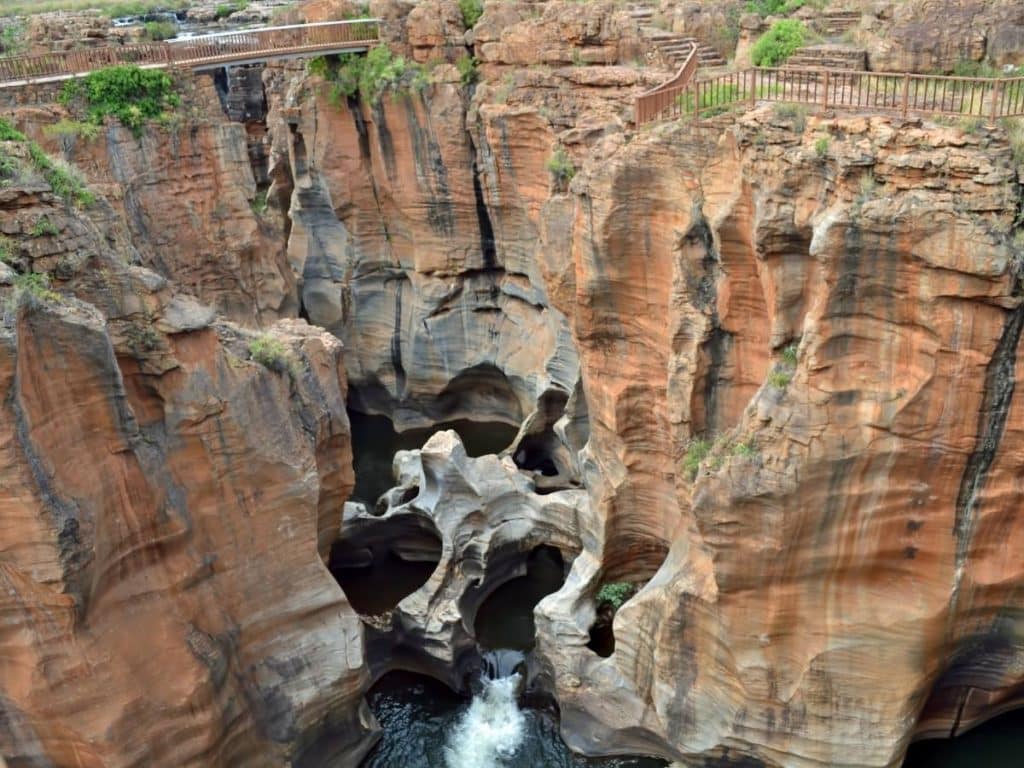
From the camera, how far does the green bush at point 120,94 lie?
20.9m

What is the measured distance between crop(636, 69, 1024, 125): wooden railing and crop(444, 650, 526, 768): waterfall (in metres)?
10.1

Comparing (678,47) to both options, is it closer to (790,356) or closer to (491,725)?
(790,356)

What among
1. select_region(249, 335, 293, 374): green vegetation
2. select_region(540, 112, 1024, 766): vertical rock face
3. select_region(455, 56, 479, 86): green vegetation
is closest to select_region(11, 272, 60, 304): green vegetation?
select_region(249, 335, 293, 374): green vegetation

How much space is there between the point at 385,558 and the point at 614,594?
5393mm

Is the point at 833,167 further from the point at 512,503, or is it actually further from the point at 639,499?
the point at 512,503

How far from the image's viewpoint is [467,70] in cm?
2475

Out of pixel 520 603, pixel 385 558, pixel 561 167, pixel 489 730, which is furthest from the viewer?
pixel 385 558

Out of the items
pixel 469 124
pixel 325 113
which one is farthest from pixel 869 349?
pixel 325 113

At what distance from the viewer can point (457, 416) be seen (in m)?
27.9

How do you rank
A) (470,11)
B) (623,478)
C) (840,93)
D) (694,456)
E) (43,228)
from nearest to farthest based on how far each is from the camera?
1. (43,228)
2. (840,93)
3. (694,456)
4. (623,478)
5. (470,11)

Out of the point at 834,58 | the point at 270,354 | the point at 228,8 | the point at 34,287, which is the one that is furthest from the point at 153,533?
the point at 228,8

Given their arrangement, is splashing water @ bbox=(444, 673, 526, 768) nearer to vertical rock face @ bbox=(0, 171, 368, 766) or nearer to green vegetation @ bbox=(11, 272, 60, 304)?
vertical rock face @ bbox=(0, 171, 368, 766)

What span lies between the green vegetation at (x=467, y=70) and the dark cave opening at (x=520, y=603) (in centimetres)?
1181

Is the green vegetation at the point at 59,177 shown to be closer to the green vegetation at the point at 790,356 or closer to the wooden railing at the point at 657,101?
the wooden railing at the point at 657,101
